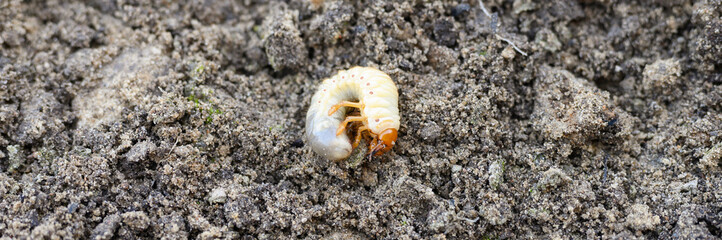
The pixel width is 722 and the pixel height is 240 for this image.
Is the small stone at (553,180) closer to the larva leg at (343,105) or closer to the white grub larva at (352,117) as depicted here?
the white grub larva at (352,117)

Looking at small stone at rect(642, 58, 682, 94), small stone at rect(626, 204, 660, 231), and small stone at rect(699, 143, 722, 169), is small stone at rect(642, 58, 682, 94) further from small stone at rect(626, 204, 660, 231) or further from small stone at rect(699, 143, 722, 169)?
small stone at rect(626, 204, 660, 231)

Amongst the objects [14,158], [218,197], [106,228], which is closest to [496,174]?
[218,197]

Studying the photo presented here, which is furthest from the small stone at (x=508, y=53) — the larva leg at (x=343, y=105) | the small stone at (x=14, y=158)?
the small stone at (x=14, y=158)

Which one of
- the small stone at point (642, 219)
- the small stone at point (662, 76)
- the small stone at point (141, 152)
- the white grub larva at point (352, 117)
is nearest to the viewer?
the small stone at point (642, 219)

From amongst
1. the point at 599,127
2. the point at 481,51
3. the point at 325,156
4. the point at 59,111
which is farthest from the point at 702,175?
the point at 59,111

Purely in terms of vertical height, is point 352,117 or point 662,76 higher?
point 662,76

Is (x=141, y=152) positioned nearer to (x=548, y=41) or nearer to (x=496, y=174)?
(x=496, y=174)

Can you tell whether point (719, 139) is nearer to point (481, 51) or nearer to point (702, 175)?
point (702, 175)
